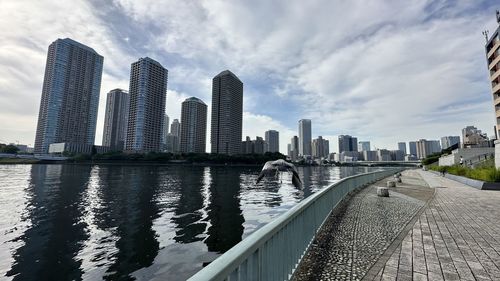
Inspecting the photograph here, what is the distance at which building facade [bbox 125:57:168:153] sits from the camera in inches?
6617

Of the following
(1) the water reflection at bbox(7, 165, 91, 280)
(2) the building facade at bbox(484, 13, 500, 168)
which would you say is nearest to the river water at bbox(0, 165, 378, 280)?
(1) the water reflection at bbox(7, 165, 91, 280)

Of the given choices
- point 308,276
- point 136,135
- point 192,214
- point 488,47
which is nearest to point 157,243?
point 192,214

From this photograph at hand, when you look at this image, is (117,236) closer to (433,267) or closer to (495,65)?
(433,267)

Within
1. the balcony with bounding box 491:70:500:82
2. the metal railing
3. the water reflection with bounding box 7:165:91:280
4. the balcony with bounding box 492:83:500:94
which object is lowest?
the water reflection with bounding box 7:165:91:280

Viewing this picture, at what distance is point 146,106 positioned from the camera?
175 meters

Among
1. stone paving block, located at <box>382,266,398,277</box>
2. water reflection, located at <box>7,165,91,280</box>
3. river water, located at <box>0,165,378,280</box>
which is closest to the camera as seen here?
stone paving block, located at <box>382,266,398,277</box>

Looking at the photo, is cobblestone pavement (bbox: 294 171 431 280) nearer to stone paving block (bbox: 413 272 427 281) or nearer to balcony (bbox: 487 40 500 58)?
stone paving block (bbox: 413 272 427 281)

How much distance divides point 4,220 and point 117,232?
8.51 m

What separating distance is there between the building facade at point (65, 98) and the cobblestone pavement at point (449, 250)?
227m

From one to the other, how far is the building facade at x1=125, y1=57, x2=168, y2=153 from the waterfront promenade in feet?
580

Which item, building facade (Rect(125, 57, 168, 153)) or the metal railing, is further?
building facade (Rect(125, 57, 168, 153))

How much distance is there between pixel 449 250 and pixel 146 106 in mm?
189420

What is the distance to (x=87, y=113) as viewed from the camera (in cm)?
19725

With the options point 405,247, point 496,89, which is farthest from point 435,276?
point 496,89
